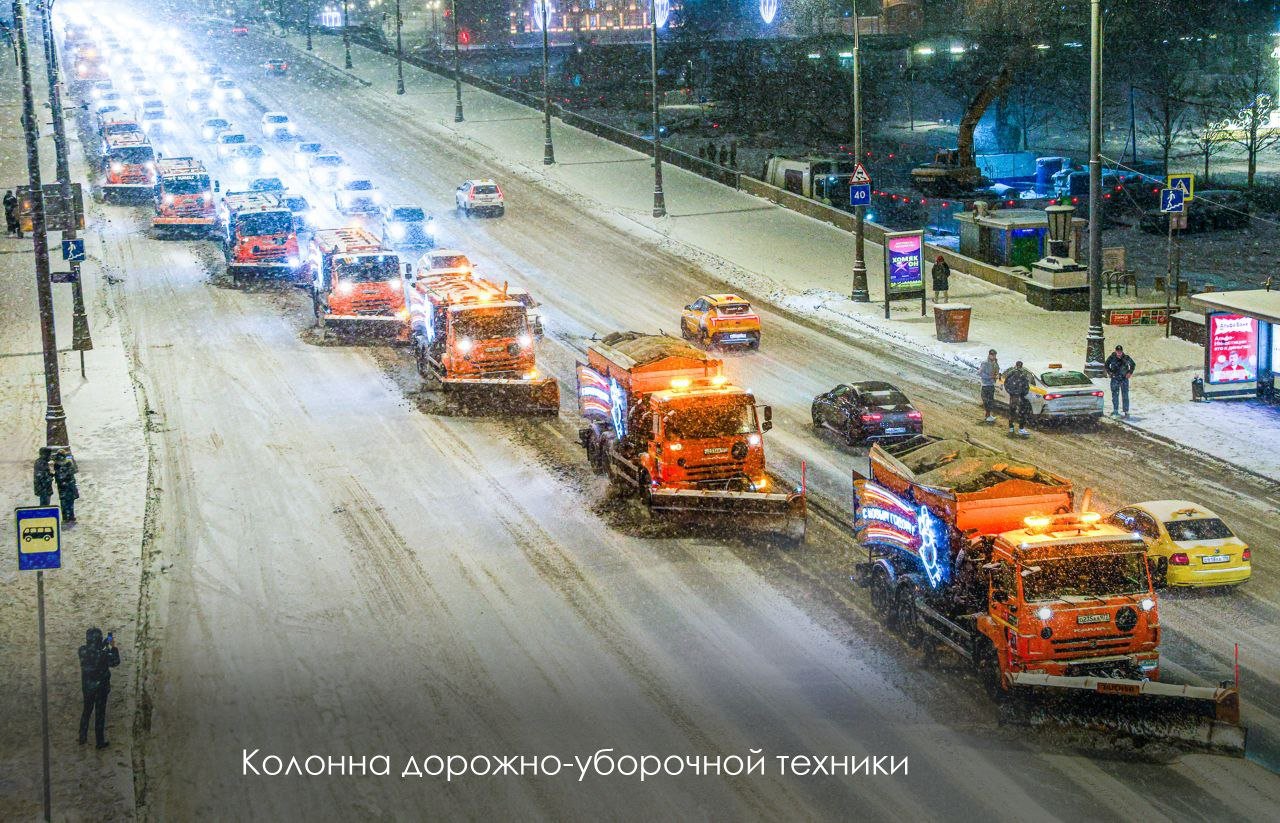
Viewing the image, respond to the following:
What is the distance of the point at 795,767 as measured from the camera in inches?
639

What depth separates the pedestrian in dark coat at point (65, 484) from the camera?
2514 centimetres

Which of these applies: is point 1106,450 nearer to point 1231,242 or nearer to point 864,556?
point 864,556

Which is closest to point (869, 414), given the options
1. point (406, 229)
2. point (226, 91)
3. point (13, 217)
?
point (13, 217)

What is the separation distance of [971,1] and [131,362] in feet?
224

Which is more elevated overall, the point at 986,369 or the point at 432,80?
the point at 432,80

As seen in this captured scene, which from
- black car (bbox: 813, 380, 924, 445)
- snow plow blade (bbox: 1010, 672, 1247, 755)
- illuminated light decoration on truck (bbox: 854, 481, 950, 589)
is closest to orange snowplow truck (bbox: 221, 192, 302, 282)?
black car (bbox: 813, 380, 924, 445)

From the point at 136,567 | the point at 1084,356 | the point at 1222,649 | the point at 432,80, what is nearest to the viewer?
the point at 1222,649

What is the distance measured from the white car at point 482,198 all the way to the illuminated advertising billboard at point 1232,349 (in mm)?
32435

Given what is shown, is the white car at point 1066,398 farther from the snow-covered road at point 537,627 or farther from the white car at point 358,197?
the white car at point 358,197

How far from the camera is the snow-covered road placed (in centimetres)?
1577

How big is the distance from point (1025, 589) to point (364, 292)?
84.9 feet

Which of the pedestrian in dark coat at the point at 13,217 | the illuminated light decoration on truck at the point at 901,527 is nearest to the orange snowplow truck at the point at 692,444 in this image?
the illuminated light decoration on truck at the point at 901,527

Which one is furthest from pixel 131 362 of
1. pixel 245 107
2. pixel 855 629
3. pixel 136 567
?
pixel 245 107

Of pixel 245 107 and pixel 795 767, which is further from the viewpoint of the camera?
pixel 245 107
